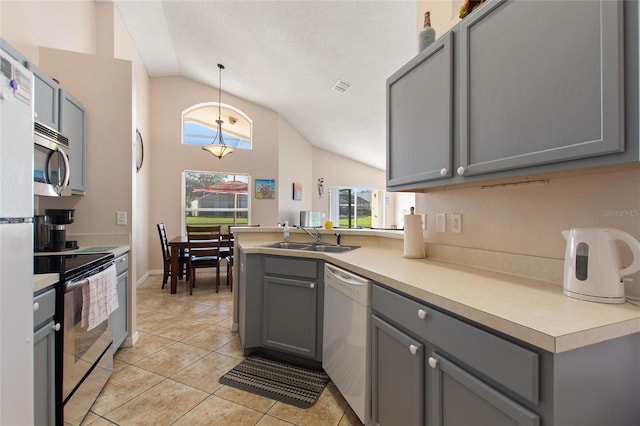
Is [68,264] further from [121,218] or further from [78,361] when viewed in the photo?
[121,218]

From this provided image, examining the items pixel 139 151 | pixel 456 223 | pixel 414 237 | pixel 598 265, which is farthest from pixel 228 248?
pixel 598 265

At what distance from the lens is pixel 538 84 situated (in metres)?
1.01

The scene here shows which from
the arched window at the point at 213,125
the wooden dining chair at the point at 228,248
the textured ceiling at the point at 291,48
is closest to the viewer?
the textured ceiling at the point at 291,48

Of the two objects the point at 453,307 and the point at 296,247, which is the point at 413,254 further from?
the point at 296,247

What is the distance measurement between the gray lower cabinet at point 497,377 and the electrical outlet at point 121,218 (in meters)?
2.39

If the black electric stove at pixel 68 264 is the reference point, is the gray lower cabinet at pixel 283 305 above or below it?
below

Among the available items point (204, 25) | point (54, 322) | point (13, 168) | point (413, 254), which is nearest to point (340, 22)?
point (204, 25)

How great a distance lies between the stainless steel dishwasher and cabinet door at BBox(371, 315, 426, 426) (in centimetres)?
5

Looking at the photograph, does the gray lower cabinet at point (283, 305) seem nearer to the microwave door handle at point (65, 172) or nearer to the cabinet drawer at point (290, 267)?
the cabinet drawer at point (290, 267)

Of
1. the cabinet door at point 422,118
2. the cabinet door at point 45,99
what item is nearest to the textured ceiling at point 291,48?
the cabinet door at point 422,118

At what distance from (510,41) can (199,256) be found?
4.25 m

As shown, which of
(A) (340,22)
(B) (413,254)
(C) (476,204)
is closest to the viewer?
(C) (476,204)

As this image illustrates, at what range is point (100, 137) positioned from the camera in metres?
2.47

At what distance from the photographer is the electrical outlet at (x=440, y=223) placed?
5.84 feet
